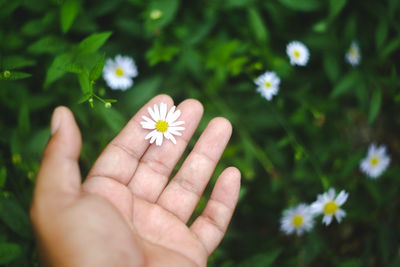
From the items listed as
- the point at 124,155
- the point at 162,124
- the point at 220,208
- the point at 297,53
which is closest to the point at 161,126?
the point at 162,124

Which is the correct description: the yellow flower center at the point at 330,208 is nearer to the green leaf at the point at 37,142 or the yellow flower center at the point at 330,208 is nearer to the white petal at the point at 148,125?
the white petal at the point at 148,125

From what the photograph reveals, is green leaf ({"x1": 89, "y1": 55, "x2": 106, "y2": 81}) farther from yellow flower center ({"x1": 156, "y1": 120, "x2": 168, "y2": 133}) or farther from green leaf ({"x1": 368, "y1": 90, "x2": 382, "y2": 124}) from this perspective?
green leaf ({"x1": 368, "y1": 90, "x2": 382, "y2": 124})

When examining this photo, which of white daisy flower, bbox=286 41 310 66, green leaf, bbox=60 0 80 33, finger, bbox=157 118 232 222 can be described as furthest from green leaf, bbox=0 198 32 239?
white daisy flower, bbox=286 41 310 66

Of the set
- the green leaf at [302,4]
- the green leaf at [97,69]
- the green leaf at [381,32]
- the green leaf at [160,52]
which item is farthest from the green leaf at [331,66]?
the green leaf at [97,69]

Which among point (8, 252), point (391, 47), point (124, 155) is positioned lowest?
point (8, 252)

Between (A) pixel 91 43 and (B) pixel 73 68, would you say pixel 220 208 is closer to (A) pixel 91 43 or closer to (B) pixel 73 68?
(B) pixel 73 68

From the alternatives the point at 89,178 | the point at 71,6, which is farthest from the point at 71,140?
the point at 71,6
